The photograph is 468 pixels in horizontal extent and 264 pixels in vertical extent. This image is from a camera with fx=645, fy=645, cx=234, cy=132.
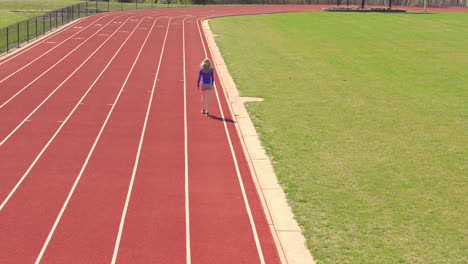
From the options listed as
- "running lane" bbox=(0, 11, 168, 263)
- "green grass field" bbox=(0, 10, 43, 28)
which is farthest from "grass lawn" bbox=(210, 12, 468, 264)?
"green grass field" bbox=(0, 10, 43, 28)

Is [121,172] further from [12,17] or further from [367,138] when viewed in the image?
[12,17]

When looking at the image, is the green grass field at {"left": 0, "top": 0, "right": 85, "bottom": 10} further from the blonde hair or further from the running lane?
the blonde hair

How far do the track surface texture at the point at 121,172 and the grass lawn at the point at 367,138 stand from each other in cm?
118

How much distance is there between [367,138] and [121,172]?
6064mm

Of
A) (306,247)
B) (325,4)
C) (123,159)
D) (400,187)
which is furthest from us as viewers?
(325,4)

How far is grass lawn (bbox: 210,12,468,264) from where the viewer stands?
388 inches

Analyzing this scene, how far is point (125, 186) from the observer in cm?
1226

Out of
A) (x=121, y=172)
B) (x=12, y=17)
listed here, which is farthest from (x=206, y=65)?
(x=12, y=17)

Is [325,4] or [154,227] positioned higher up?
[325,4]

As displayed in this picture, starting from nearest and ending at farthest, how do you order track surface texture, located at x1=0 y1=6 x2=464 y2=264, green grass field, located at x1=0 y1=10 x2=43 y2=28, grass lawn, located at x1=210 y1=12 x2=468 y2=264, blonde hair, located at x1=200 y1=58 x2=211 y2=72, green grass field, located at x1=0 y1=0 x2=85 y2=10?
1. track surface texture, located at x1=0 y1=6 x2=464 y2=264
2. grass lawn, located at x1=210 y1=12 x2=468 y2=264
3. blonde hair, located at x1=200 y1=58 x2=211 y2=72
4. green grass field, located at x1=0 y1=10 x2=43 y2=28
5. green grass field, located at x1=0 y1=0 x2=85 y2=10

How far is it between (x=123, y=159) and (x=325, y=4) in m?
59.0

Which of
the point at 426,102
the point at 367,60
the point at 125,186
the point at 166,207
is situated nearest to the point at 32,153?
the point at 125,186

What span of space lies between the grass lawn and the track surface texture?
3.87 feet

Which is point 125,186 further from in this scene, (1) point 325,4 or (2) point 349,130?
(1) point 325,4
